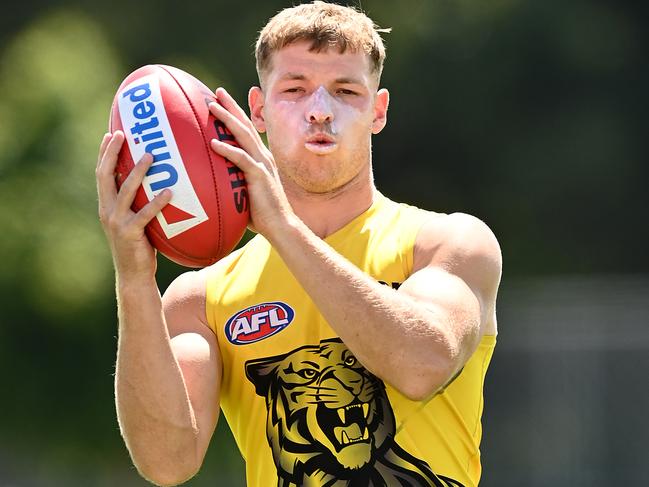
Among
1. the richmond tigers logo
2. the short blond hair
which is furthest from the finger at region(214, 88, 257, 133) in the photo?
the richmond tigers logo

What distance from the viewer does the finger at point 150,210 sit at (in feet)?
9.16

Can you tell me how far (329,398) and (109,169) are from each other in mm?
922

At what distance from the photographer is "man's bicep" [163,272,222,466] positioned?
3.30 meters

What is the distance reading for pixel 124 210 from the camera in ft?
9.21

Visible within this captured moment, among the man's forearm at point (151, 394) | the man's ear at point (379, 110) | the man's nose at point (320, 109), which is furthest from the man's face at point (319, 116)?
the man's forearm at point (151, 394)

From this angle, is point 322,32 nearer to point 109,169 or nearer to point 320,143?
point 320,143

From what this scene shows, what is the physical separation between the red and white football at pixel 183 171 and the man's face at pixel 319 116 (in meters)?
0.49

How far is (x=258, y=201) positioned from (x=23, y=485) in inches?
306

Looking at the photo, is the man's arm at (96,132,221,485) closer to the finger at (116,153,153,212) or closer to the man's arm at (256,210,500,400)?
the finger at (116,153,153,212)

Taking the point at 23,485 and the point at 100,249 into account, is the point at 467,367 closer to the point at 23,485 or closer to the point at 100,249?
the point at 100,249

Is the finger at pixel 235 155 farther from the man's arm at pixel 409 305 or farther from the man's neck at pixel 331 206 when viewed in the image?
the man's neck at pixel 331 206

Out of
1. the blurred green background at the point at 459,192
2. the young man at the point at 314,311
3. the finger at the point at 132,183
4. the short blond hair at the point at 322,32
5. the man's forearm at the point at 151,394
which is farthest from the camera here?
the blurred green background at the point at 459,192

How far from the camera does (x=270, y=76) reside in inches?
141

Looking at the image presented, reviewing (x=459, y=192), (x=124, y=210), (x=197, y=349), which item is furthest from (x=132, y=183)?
(x=459, y=192)
